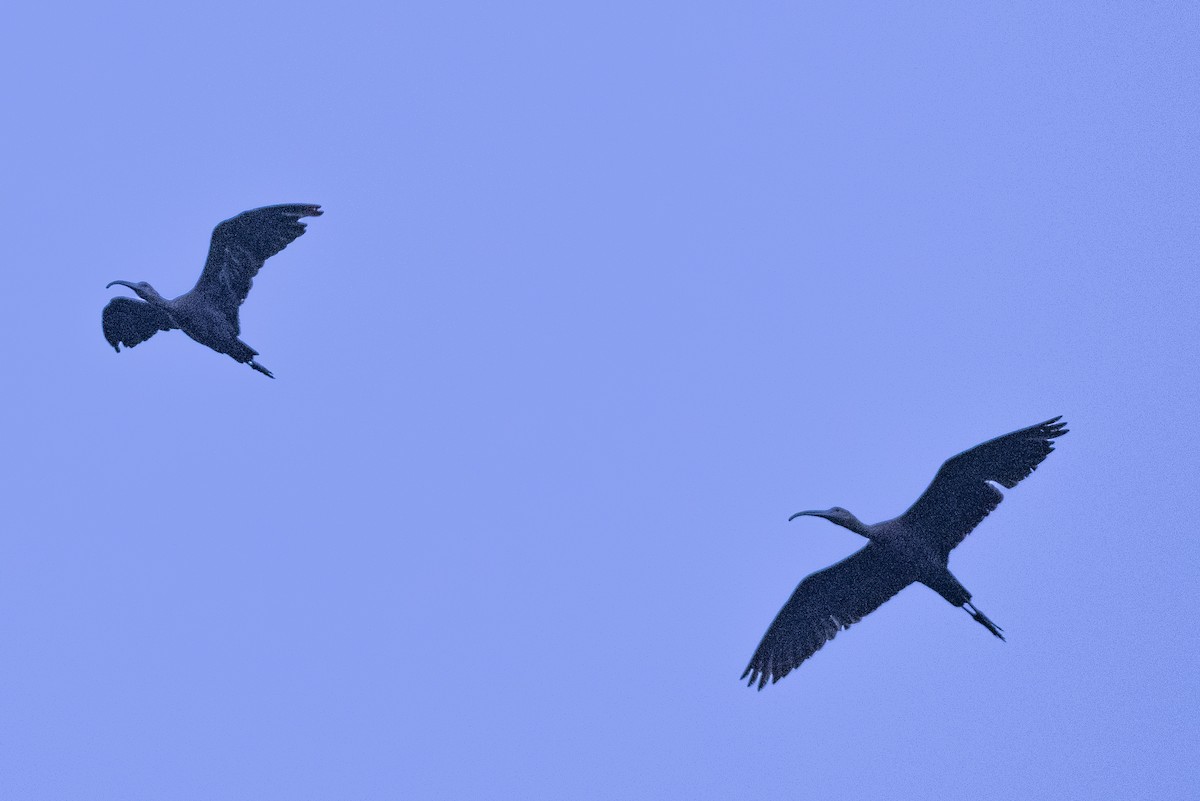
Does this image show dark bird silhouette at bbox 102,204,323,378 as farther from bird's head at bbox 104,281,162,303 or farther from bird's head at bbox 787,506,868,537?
bird's head at bbox 787,506,868,537

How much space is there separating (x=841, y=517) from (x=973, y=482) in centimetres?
213

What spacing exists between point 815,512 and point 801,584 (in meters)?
1.06

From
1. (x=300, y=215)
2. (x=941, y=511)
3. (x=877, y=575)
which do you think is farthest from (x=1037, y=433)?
(x=300, y=215)

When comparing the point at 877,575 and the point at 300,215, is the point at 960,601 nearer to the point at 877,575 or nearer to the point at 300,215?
the point at 877,575

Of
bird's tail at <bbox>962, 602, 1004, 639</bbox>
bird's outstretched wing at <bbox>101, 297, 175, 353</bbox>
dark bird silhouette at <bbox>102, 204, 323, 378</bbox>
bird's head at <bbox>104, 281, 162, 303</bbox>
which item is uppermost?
bird's outstretched wing at <bbox>101, 297, 175, 353</bbox>

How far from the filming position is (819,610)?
22125mm

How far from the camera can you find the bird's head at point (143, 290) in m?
24.4

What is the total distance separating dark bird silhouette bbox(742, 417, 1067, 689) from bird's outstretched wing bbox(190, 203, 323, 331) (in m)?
8.12

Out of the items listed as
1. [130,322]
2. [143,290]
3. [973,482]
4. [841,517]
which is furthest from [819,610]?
[130,322]

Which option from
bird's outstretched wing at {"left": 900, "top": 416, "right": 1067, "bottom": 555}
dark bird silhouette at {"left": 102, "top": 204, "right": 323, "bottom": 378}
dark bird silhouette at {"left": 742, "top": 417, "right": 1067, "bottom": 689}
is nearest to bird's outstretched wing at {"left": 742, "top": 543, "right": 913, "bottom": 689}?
dark bird silhouette at {"left": 742, "top": 417, "right": 1067, "bottom": 689}

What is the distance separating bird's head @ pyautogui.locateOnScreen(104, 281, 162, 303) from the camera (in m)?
24.4

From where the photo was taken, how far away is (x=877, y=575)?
2191 centimetres

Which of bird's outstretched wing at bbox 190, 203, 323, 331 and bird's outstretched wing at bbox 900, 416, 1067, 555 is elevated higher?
bird's outstretched wing at bbox 190, 203, 323, 331

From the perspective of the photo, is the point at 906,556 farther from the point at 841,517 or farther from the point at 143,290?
the point at 143,290
